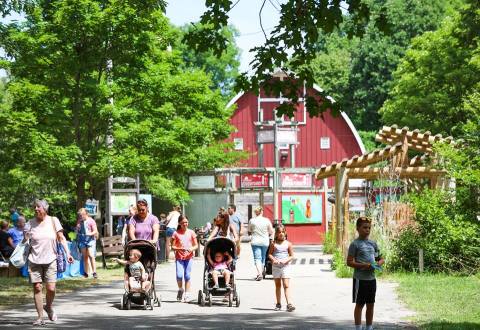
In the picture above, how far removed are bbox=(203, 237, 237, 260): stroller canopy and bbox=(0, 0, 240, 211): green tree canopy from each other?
34.3ft

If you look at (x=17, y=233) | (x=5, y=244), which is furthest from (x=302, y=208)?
(x=5, y=244)

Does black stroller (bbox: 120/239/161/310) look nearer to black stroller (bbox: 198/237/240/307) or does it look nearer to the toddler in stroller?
the toddler in stroller

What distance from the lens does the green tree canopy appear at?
96.8ft

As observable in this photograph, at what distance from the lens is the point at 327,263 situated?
31703 millimetres

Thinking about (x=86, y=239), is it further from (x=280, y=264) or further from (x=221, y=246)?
(x=280, y=264)

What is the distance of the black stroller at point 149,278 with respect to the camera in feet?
56.1

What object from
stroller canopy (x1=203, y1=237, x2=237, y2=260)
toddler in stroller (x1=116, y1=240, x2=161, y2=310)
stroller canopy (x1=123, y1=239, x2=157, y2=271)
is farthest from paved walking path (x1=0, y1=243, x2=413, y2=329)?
stroller canopy (x1=203, y1=237, x2=237, y2=260)

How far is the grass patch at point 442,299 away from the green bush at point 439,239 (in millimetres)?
662

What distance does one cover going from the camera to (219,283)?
711 inches

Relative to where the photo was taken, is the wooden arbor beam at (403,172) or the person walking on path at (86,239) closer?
the person walking on path at (86,239)

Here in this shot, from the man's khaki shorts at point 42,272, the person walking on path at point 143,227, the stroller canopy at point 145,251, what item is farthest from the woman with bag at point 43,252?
the person walking on path at point 143,227

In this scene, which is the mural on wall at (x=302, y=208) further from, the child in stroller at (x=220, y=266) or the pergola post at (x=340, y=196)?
the child in stroller at (x=220, y=266)

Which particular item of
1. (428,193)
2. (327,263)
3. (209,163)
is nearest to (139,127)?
(327,263)

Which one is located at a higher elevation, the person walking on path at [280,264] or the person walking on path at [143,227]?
the person walking on path at [143,227]
